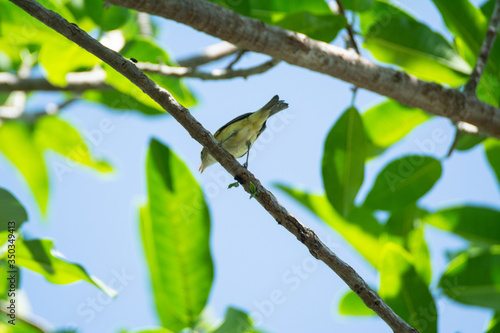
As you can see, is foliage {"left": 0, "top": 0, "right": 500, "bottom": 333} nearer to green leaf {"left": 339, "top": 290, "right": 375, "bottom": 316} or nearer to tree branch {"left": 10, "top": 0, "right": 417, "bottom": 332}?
green leaf {"left": 339, "top": 290, "right": 375, "bottom": 316}

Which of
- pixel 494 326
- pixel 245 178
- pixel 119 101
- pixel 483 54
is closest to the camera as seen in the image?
pixel 245 178

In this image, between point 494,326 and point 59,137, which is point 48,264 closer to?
point 59,137

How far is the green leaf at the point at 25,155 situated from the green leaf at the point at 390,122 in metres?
2.68

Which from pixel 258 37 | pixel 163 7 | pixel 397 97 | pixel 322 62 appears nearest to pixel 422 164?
pixel 397 97

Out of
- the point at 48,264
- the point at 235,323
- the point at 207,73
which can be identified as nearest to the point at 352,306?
the point at 235,323

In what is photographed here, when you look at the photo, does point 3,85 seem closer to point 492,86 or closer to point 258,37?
point 258,37

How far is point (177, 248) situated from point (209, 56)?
1.85 m

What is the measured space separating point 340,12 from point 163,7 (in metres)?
1.28

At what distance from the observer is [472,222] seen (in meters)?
3.22

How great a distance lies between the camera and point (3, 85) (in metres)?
3.34

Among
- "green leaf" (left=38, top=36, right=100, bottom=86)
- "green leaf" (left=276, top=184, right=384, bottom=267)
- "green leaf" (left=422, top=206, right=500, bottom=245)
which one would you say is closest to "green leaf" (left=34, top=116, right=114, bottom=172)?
"green leaf" (left=38, top=36, right=100, bottom=86)

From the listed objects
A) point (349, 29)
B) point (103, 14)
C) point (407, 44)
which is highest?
point (103, 14)

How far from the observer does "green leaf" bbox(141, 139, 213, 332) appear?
2.56 metres

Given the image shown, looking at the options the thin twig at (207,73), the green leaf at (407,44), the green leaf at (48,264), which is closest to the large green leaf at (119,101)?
the thin twig at (207,73)
